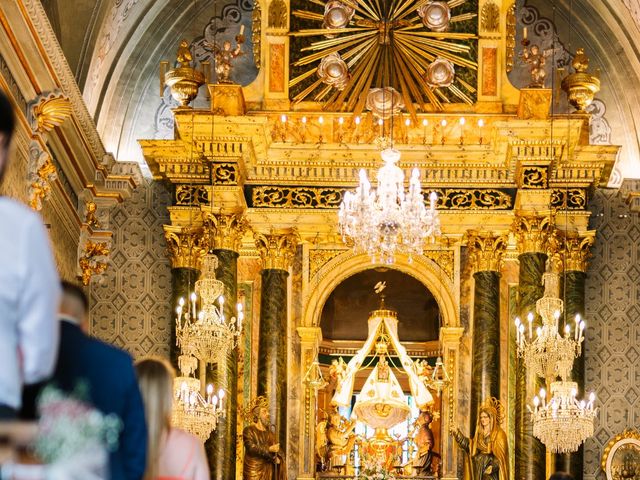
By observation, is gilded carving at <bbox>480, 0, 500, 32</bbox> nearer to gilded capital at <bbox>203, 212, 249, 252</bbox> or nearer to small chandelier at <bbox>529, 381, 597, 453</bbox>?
gilded capital at <bbox>203, 212, 249, 252</bbox>

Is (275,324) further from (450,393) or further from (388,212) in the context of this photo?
(388,212)

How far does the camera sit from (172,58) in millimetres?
19297

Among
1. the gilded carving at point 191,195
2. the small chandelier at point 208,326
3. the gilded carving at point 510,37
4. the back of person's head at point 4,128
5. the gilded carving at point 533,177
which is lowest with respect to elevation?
the back of person's head at point 4,128

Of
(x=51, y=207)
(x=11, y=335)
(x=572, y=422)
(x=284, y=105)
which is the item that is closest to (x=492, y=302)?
(x=572, y=422)

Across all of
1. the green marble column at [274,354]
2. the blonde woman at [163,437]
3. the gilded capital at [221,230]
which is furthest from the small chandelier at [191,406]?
the blonde woman at [163,437]

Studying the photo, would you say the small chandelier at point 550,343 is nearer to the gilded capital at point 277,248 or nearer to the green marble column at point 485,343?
the green marble column at point 485,343

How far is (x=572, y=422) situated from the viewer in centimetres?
1554

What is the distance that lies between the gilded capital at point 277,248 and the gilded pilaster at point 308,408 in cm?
96

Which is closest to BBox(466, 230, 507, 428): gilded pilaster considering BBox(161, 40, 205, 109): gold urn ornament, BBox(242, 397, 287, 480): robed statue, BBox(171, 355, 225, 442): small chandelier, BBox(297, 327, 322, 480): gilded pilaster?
BBox(297, 327, 322, 480): gilded pilaster

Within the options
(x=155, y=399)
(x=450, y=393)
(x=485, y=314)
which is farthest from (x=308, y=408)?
(x=155, y=399)

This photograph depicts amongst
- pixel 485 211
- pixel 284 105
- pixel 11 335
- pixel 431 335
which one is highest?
pixel 284 105

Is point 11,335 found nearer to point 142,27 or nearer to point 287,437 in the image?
point 287,437

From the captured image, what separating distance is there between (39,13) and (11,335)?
406 inches

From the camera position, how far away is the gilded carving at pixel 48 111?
45.1 feet
